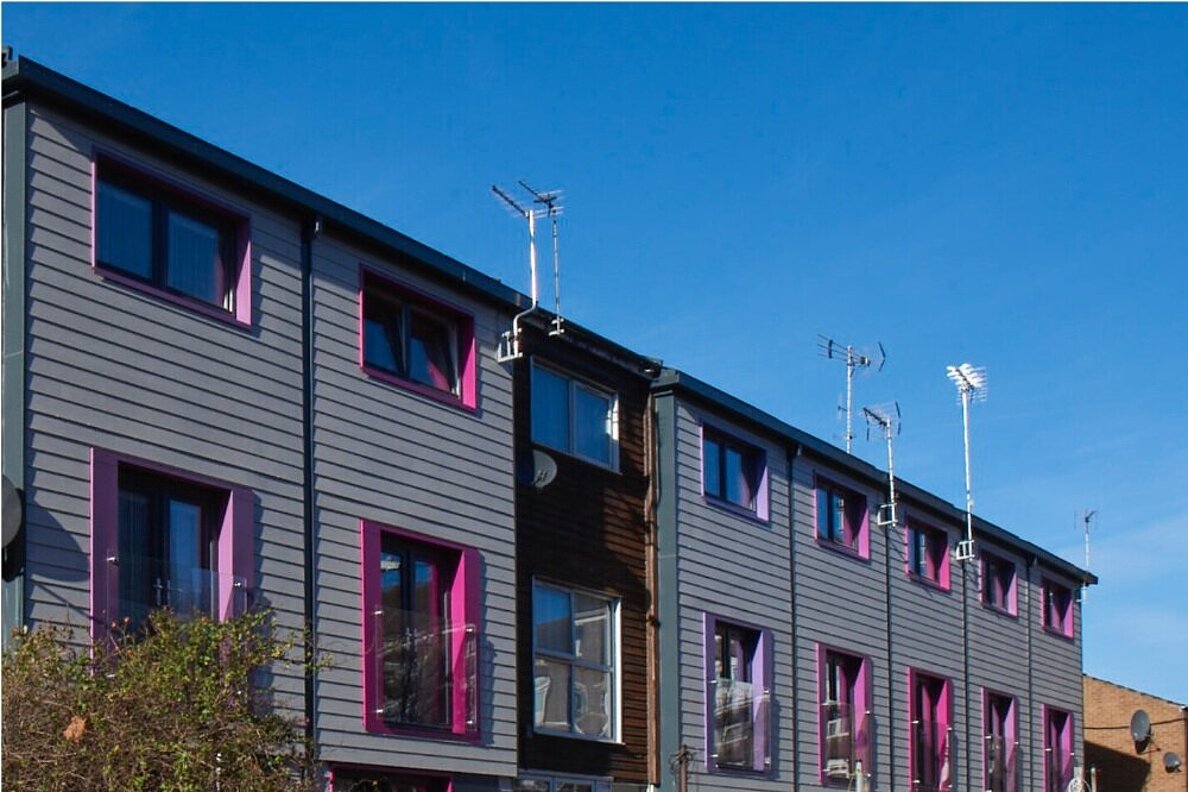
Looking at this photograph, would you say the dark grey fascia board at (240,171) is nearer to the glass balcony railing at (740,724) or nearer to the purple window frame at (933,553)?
the glass balcony railing at (740,724)

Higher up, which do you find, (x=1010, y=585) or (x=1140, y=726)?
(x=1010, y=585)

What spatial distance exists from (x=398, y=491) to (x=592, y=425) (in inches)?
188

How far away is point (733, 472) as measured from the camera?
27922 millimetres

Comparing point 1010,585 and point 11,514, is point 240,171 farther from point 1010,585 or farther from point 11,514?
point 1010,585

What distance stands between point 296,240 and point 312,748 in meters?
6.20

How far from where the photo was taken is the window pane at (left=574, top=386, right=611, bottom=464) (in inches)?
957

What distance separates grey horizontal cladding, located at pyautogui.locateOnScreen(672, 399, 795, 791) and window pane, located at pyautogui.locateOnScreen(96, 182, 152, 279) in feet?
32.1

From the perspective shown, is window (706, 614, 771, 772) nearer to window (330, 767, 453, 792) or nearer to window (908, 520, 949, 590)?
window (330, 767, 453, 792)

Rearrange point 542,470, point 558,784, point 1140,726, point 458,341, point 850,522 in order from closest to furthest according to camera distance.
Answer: point 458,341 → point 542,470 → point 558,784 → point 850,522 → point 1140,726

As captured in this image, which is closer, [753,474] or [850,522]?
[753,474]

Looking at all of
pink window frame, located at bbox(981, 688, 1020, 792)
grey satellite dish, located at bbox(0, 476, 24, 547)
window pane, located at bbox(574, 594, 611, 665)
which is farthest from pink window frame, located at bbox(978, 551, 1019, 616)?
grey satellite dish, located at bbox(0, 476, 24, 547)

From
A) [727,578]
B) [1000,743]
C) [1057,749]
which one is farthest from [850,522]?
[1057,749]

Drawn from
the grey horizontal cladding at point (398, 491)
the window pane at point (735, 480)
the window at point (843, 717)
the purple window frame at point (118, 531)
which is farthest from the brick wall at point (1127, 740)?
the purple window frame at point (118, 531)

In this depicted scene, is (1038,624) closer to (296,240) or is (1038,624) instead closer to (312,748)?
(296,240)
